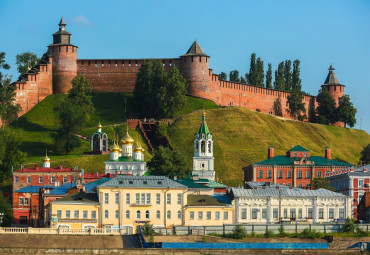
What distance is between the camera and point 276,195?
8912cm

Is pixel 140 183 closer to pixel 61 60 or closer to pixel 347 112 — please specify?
pixel 61 60

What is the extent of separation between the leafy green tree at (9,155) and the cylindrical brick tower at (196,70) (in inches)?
1601

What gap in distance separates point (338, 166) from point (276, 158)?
742 cm

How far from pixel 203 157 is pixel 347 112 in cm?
5867

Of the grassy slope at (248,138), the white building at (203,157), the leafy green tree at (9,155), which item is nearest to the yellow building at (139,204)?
the white building at (203,157)

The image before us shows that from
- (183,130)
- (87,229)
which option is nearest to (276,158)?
(183,130)

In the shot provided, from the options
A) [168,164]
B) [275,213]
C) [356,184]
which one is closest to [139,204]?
[275,213]

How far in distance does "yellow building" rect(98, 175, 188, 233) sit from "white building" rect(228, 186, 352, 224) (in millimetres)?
4900

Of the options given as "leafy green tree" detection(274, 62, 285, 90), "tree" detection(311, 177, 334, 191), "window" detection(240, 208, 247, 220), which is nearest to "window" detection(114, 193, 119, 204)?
Answer: "window" detection(240, 208, 247, 220)

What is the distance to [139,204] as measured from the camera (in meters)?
86.1

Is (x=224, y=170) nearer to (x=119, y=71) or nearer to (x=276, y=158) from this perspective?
(x=276, y=158)

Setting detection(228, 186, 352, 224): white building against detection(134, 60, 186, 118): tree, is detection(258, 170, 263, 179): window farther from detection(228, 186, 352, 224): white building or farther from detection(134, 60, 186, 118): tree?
detection(228, 186, 352, 224): white building

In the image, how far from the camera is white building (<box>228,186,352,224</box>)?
88125 millimetres

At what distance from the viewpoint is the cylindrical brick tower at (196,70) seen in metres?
162
